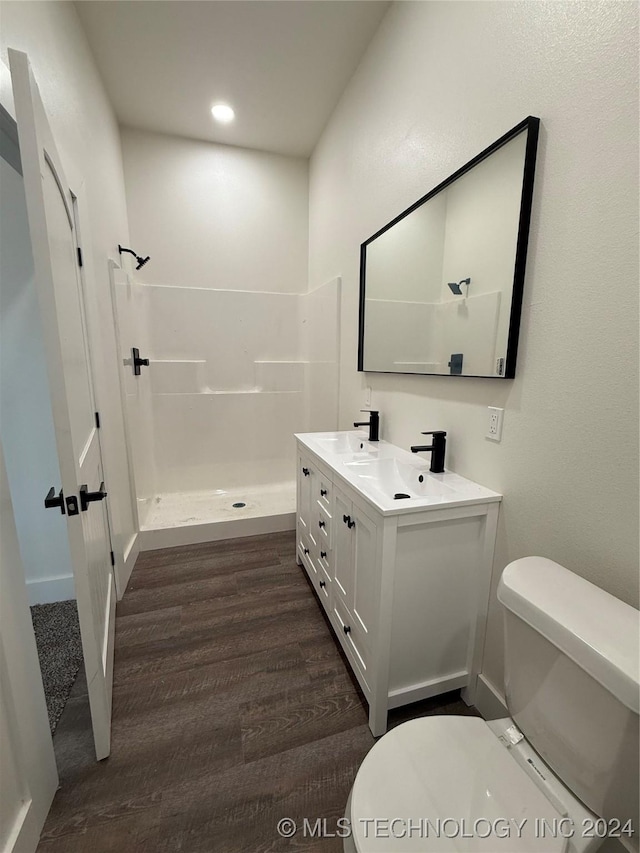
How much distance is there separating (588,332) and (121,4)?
2576mm

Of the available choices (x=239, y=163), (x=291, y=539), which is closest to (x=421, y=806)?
(x=291, y=539)

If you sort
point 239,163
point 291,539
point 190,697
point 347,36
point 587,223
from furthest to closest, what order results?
1. point 239,163
2. point 291,539
3. point 347,36
4. point 190,697
5. point 587,223

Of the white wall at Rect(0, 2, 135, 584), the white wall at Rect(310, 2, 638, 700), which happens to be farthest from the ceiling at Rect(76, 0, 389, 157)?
the white wall at Rect(310, 2, 638, 700)

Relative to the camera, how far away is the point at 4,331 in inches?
66.9

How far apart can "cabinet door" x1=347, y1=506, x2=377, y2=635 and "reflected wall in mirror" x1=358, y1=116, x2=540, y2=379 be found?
2.31 feet

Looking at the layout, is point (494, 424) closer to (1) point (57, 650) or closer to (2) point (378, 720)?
(2) point (378, 720)

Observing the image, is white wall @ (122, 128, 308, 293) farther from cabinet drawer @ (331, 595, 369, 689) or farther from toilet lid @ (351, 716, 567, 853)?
toilet lid @ (351, 716, 567, 853)

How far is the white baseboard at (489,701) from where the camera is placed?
49.6 inches

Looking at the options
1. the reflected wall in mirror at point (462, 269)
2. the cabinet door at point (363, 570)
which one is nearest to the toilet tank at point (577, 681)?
the cabinet door at point (363, 570)

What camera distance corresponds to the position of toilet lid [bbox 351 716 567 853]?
69 cm

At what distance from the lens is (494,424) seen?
1.27 metres

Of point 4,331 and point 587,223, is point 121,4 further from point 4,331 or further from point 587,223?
point 587,223

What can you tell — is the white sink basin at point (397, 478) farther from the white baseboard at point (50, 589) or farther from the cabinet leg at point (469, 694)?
the white baseboard at point (50, 589)

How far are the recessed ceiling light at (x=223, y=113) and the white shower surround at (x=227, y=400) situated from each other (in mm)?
1170
